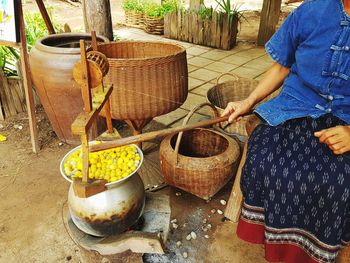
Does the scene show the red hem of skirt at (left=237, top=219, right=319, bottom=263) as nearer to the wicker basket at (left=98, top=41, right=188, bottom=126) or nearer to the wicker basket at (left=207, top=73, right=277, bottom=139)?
the wicker basket at (left=98, top=41, right=188, bottom=126)

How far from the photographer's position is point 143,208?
2.08 m

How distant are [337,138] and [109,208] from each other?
118 centimetres

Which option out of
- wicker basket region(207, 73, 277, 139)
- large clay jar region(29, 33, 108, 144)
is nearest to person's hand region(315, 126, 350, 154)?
wicker basket region(207, 73, 277, 139)

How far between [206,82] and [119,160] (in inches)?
120

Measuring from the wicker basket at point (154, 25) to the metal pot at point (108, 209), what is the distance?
5.45m

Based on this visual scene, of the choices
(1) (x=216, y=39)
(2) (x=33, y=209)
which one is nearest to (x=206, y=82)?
(1) (x=216, y=39)

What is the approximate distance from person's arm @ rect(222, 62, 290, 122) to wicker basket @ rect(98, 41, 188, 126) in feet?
→ 2.61

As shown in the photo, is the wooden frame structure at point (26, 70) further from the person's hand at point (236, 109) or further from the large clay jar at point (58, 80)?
the person's hand at point (236, 109)

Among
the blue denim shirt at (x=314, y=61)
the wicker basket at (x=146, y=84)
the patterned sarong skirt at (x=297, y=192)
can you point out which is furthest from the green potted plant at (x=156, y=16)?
the patterned sarong skirt at (x=297, y=192)

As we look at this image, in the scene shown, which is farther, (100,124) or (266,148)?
(100,124)

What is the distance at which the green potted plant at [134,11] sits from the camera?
7.27m

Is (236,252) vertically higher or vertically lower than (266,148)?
lower

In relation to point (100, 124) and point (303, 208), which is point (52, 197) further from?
point (303, 208)

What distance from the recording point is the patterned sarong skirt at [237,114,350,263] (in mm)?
1645
